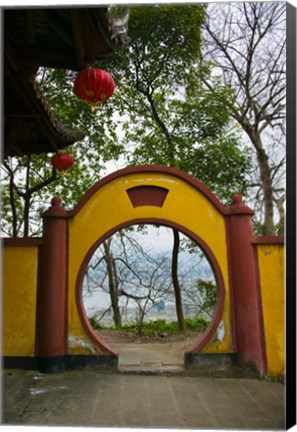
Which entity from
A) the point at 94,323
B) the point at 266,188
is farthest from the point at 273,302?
the point at 94,323

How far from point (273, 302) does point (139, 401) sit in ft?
5.08

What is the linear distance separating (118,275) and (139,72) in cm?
373

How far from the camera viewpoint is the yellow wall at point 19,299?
12.9ft

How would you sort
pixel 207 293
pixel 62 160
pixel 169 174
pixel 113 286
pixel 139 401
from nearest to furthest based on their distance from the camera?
pixel 139 401, pixel 169 174, pixel 62 160, pixel 207 293, pixel 113 286

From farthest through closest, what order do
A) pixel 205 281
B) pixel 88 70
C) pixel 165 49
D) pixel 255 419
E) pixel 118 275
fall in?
pixel 118 275 → pixel 205 281 → pixel 165 49 → pixel 88 70 → pixel 255 419

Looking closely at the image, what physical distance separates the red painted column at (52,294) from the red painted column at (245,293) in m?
1.59

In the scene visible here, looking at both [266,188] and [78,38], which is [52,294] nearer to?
[78,38]

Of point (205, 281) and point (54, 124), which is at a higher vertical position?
point (54, 124)

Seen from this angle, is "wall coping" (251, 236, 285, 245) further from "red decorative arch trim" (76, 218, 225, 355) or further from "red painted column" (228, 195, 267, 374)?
"red decorative arch trim" (76, 218, 225, 355)

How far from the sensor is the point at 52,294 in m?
3.96

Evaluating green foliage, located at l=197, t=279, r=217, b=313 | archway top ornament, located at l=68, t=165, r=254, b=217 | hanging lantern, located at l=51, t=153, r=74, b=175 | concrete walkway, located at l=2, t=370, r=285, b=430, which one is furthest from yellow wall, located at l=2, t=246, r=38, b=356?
green foliage, located at l=197, t=279, r=217, b=313

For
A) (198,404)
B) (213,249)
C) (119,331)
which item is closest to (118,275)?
(119,331)

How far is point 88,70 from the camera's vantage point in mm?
2980

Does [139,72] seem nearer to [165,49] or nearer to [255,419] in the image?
[165,49]
